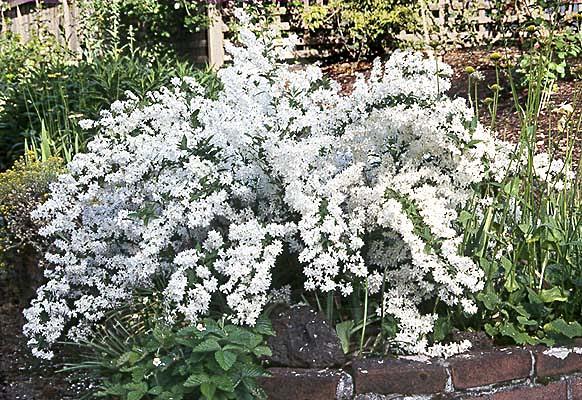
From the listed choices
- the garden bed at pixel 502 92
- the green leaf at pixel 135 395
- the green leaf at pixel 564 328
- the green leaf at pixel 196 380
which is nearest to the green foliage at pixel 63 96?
the garden bed at pixel 502 92

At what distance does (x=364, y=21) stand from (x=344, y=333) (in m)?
7.32

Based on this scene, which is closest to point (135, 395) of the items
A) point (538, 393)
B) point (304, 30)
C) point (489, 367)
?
point (489, 367)

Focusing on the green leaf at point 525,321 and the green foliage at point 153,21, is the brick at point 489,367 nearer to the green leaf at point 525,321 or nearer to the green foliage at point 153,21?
the green leaf at point 525,321

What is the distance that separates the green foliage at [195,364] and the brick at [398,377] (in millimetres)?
282

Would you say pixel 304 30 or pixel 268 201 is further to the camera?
pixel 304 30

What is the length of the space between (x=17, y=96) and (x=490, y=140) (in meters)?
4.28

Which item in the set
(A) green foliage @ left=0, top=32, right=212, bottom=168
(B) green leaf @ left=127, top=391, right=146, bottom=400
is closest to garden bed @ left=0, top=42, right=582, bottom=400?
(B) green leaf @ left=127, top=391, right=146, bottom=400

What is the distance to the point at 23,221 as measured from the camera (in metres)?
4.11

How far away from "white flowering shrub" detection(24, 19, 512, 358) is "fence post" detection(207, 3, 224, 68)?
607 centimetres

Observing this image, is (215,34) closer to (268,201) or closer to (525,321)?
(268,201)

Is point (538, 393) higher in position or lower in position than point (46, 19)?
lower

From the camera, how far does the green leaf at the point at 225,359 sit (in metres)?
2.06

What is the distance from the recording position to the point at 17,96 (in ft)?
19.7

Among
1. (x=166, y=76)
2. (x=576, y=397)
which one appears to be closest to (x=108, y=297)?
(x=576, y=397)
